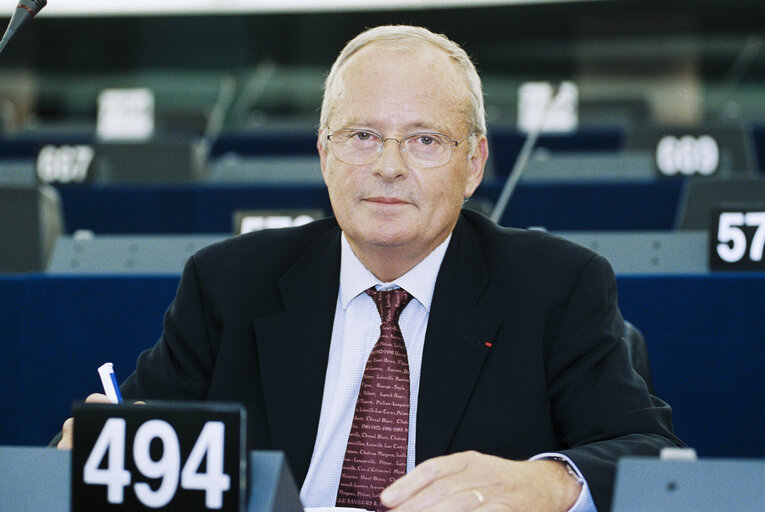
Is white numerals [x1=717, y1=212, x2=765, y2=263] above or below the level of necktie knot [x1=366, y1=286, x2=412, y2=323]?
above

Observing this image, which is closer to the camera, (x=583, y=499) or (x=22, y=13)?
(x=583, y=499)

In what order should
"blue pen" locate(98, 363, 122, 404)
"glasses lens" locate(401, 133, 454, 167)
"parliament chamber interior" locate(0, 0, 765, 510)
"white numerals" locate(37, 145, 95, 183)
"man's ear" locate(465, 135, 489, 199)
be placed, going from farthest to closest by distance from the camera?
"white numerals" locate(37, 145, 95, 183), "parliament chamber interior" locate(0, 0, 765, 510), "man's ear" locate(465, 135, 489, 199), "glasses lens" locate(401, 133, 454, 167), "blue pen" locate(98, 363, 122, 404)

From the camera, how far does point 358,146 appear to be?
1614 mm

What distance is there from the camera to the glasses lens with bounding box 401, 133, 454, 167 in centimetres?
160

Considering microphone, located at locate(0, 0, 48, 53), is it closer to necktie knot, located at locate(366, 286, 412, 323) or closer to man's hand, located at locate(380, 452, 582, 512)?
necktie knot, located at locate(366, 286, 412, 323)

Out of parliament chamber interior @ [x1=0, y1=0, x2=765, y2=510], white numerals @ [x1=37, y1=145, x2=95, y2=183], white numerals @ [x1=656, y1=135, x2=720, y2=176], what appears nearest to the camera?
parliament chamber interior @ [x1=0, y1=0, x2=765, y2=510]

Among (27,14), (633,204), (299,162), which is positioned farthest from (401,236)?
(299,162)

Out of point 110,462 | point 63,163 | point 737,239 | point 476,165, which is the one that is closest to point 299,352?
point 476,165

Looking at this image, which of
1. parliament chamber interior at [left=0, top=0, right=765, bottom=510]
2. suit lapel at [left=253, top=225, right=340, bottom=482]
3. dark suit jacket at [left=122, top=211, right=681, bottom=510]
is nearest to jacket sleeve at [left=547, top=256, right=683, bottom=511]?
dark suit jacket at [left=122, top=211, right=681, bottom=510]

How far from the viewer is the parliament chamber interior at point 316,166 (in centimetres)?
229

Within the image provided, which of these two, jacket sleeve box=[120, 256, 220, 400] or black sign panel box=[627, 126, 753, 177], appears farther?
black sign panel box=[627, 126, 753, 177]

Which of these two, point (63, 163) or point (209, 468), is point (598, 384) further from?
point (63, 163)

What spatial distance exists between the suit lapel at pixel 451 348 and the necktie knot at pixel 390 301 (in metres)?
0.05

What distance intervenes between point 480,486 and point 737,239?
1.38 meters
